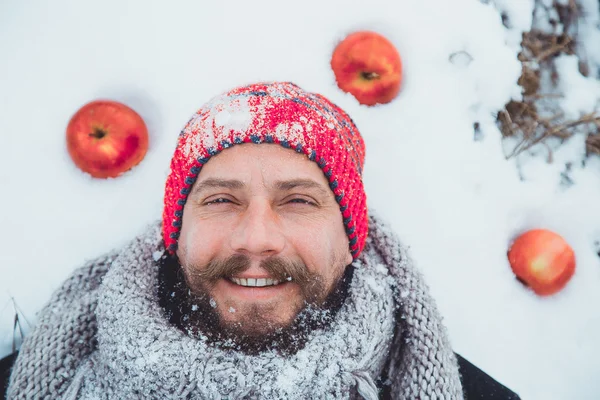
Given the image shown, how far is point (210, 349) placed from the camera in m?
1.68

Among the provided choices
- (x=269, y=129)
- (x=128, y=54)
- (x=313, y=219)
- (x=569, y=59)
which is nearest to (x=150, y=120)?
(x=128, y=54)

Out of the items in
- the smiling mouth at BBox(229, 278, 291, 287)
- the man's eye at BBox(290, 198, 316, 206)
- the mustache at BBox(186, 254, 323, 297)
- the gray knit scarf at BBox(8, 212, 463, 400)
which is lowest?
the gray knit scarf at BBox(8, 212, 463, 400)

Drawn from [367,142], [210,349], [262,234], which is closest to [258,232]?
[262,234]

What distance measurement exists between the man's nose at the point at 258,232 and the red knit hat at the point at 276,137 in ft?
0.71

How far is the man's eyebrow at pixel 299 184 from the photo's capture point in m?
1.66

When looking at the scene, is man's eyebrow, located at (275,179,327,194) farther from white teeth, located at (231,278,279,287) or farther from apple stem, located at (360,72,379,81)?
apple stem, located at (360,72,379,81)

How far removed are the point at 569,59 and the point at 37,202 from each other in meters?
2.57

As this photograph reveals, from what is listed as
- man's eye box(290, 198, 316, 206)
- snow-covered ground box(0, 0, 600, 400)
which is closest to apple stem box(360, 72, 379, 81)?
snow-covered ground box(0, 0, 600, 400)

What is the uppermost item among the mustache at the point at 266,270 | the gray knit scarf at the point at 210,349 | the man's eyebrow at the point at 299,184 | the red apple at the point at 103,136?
the red apple at the point at 103,136

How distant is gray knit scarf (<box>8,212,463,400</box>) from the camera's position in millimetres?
1643

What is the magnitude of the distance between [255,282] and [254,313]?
10 cm

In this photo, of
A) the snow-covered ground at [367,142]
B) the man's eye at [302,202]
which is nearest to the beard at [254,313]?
the man's eye at [302,202]

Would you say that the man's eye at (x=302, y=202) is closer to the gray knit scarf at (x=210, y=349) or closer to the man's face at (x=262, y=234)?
the man's face at (x=262, y=234)

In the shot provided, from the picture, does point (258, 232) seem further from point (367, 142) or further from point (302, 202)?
point (367, 142)
